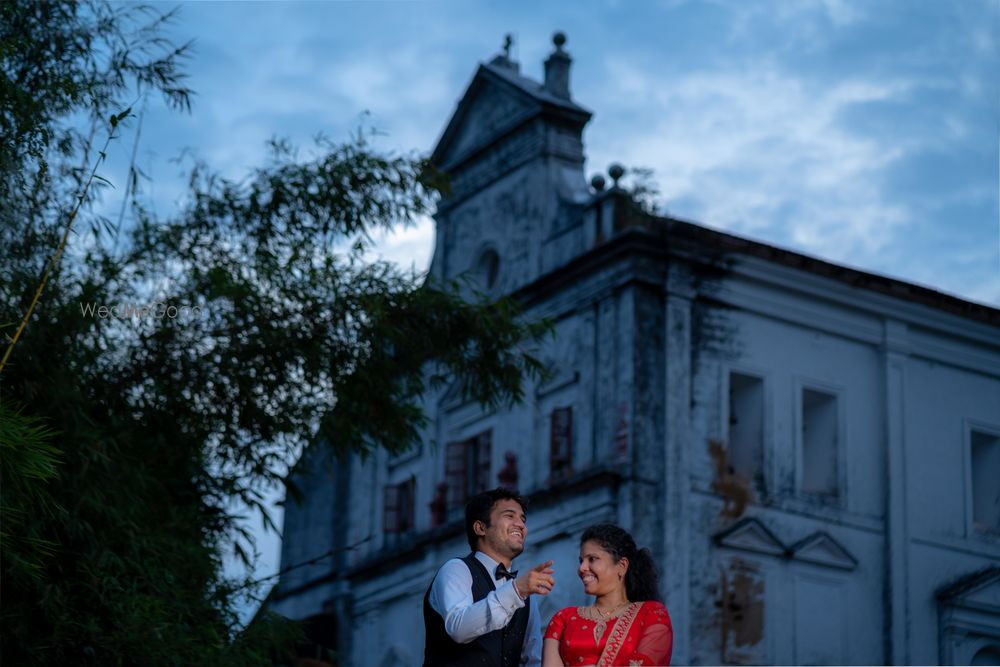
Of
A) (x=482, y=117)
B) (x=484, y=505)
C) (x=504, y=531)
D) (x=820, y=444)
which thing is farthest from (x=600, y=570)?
(x=482, y=117)

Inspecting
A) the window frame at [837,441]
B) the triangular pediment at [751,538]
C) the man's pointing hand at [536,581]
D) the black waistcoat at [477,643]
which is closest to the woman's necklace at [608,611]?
the black waistcoat at [477,643]

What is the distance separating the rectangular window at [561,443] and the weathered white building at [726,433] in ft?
0.10

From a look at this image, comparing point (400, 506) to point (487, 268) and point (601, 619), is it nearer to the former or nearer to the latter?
point (487, 268)

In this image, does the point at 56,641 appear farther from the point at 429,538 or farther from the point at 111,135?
the point at 429,538

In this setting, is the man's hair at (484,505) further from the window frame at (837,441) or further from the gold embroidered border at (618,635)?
the window frame at (837,441)

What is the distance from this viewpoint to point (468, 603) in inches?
239

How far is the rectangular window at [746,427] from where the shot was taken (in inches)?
818

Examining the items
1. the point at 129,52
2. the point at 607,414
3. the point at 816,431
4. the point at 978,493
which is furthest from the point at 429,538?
the point at 129,52

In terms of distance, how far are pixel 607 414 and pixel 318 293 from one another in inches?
313

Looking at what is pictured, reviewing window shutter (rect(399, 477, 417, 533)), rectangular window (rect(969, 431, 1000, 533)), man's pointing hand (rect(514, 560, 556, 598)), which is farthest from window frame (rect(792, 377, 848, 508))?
man's pointing hand (rect(514, 560, 556, 598))

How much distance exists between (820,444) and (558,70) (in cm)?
627

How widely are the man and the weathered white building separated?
13012mm

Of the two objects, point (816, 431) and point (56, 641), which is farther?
point (816, 431)

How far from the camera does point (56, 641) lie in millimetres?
10180
